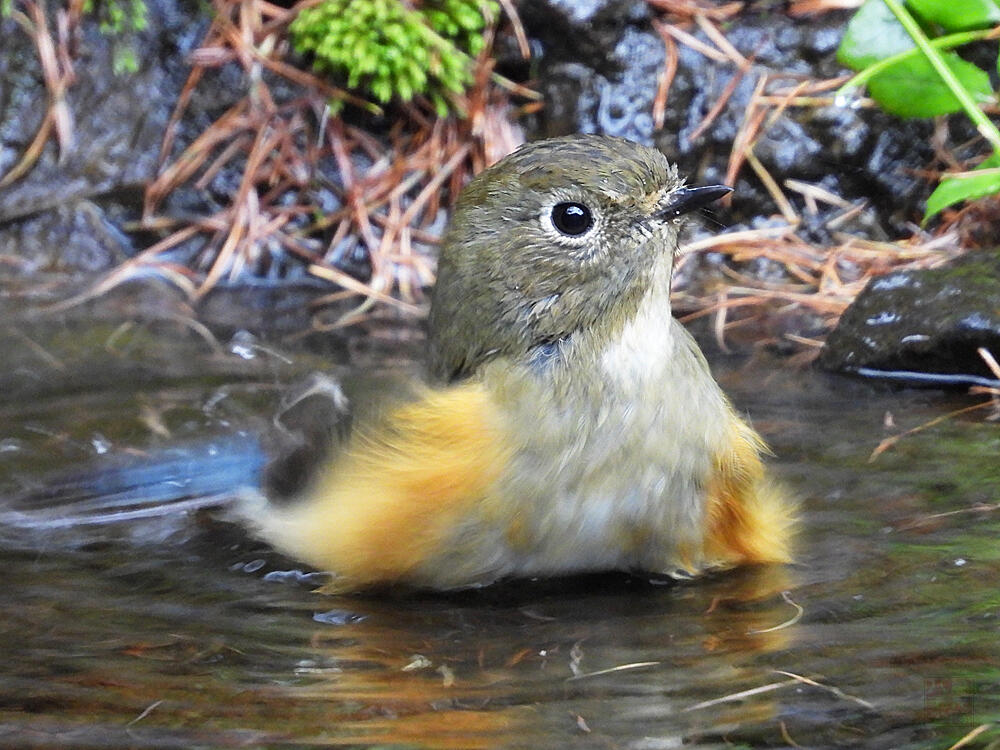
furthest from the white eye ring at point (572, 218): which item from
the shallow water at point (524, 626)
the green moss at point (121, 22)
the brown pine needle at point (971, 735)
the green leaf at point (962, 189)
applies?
the green moss at point (121, 22)

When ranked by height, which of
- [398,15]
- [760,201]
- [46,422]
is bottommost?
[46,422]

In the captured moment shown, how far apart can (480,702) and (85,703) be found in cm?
68

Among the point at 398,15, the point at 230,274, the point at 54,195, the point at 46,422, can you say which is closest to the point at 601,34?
the point at 398,15

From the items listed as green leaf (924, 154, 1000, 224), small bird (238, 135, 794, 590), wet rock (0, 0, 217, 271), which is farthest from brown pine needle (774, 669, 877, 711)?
wet rock (0, 0, 217, 271)

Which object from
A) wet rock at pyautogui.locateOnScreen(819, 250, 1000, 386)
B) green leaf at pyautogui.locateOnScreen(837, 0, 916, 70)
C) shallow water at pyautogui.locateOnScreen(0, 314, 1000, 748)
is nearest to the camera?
shallow water at pyautogui.locateOnScreen(0, 314, 1000, 748)

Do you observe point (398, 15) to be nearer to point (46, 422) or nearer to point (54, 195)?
point (54, 195)

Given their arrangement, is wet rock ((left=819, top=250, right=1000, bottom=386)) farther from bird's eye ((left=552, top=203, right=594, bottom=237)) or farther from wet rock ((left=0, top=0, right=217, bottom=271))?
wet rock ((left=0, top=0, right=217, bottom=271))

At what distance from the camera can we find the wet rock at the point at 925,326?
164 inches

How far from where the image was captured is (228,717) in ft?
6.94

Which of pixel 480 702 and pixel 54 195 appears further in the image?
pixel 54 195

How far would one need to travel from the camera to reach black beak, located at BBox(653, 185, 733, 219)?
324 centimetres

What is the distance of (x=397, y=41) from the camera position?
5785 millimetres

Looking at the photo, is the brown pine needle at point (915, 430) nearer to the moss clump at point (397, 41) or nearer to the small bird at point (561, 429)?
the small bird at point (561, 429)

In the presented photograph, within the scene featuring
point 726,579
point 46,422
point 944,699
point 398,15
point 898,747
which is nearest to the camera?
point 898,747
